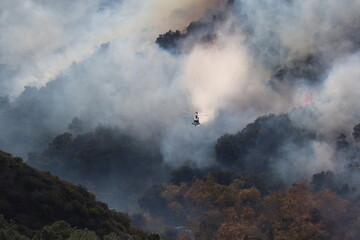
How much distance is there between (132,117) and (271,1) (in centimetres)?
5069

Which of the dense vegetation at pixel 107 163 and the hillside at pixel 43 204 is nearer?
the hillside at pixel 43 204

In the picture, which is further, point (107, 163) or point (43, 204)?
point (107, 163)

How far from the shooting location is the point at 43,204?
40.3m

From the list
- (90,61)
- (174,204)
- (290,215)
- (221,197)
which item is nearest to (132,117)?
(90,61)

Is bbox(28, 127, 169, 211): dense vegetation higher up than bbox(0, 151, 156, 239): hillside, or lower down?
higher up

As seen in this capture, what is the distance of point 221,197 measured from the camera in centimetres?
9050

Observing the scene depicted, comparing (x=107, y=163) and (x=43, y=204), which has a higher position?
(x=107, y=163)

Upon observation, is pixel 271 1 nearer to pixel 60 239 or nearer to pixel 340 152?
pixel 340 152

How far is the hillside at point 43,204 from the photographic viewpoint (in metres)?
38.0

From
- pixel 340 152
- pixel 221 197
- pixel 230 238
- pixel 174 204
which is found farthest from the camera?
pixel 340 152

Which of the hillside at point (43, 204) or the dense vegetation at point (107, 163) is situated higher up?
the dense vegetation at point (107, 163)

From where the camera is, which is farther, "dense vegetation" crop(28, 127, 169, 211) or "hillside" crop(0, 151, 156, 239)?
"dense vegetation" crop(28, 127, 169, 211)

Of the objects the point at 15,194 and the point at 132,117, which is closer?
the point at 15,194

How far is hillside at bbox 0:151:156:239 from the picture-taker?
38.0 m
